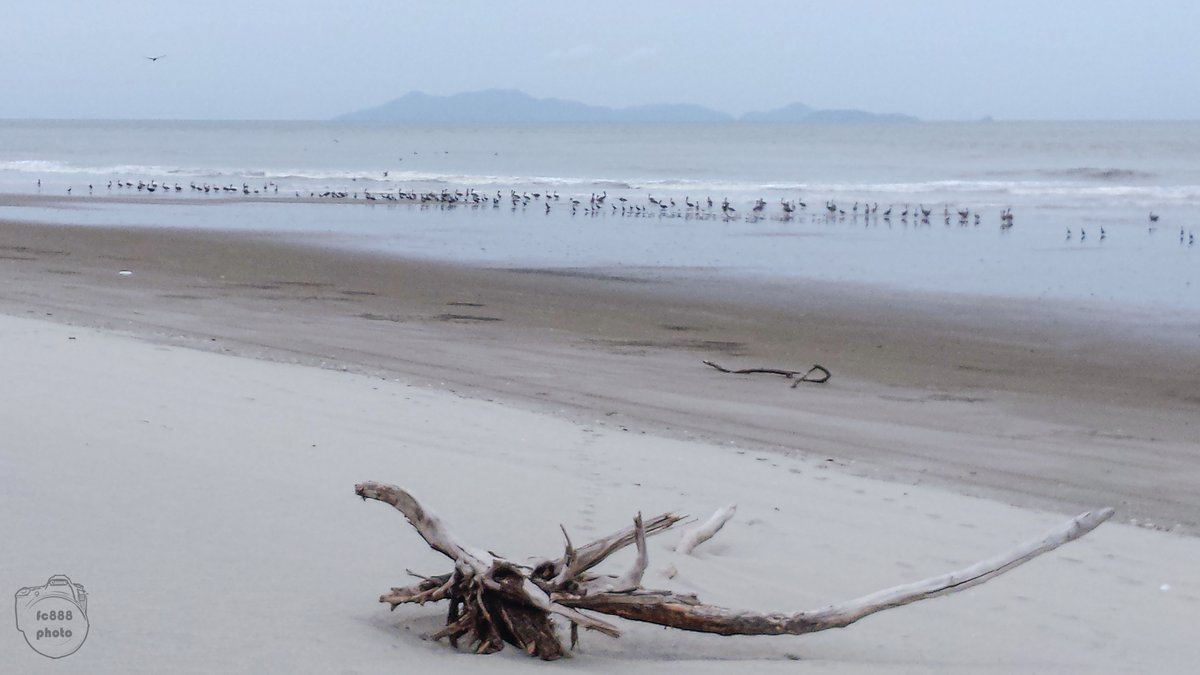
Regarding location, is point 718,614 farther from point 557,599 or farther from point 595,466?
point 595,466

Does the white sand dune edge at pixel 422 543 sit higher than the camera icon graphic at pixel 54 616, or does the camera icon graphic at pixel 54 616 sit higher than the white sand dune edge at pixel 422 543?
the camera icon graphic at pixel 54 616

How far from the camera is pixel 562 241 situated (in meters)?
22.8

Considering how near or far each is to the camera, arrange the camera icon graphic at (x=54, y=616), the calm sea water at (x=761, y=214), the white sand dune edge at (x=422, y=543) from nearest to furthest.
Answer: the camera icon graphic at (x=54, y=616)
the white sand dune edge at (x=422, y=543)
the calm sea water at (x=761, y=214)

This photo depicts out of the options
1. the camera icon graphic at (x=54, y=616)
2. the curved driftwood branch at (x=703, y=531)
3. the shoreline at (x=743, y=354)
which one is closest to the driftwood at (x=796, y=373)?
the shoreline at (x=743, y=354)

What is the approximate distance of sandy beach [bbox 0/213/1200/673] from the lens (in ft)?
12.0

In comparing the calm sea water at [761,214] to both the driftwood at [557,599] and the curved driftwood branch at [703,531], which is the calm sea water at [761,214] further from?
the driftwood at [557,599]

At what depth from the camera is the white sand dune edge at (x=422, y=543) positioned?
11.2 feet

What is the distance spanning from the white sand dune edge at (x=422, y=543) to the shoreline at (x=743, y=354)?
93 cm

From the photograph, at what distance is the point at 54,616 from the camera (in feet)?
10.4

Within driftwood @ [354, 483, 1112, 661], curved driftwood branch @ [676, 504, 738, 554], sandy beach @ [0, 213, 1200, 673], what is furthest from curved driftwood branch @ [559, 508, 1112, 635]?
curved driftwood branch @ [676, 504, 738, 554]

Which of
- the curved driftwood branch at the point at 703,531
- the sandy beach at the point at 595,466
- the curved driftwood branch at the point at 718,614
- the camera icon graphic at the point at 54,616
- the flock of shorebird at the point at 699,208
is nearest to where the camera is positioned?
the camera icon graphic at the point at 54,616

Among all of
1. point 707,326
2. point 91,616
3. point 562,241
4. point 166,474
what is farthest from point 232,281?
point 91,616

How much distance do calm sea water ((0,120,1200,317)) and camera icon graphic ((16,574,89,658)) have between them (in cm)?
1355

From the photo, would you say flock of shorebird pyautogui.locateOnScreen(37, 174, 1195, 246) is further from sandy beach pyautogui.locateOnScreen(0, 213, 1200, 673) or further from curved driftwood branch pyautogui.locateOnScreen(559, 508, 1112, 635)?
curved driftwood branch pyautogui.locateOnScreen(559, 508, 1112, 635)
